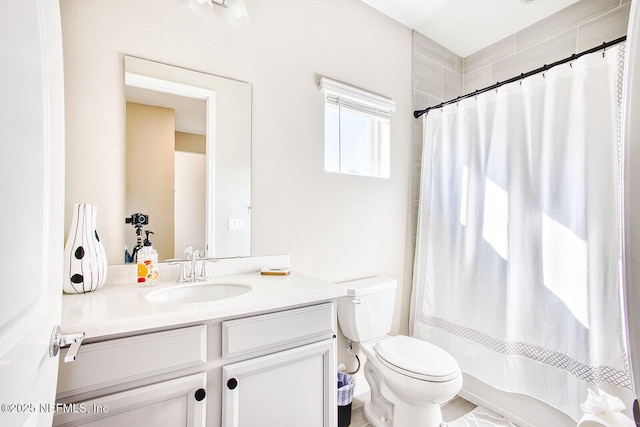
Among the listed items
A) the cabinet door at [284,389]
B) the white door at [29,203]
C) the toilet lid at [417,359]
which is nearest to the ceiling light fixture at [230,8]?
the white door at [29,203]

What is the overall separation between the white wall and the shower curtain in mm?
294

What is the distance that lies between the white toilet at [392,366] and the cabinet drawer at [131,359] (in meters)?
0.92

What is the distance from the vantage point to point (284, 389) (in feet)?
3.45

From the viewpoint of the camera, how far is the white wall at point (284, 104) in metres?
1.17

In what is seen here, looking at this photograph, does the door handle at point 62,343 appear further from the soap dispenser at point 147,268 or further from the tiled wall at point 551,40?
the tiled wall at point 551,40

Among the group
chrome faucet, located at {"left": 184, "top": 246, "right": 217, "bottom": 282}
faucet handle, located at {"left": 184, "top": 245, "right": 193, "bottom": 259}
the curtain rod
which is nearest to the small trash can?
chrome faucet, located at {"left": 184, "top": 246, "right": 217, "bottom": 282}

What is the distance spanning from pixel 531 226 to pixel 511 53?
1.43 m

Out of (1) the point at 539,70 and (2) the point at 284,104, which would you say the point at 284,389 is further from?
(1) the point at 539,70

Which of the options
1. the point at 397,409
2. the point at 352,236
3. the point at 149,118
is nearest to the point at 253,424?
the point at 397,409

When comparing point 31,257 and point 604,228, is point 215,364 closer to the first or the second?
point 31,257

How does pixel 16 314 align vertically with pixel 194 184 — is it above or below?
below

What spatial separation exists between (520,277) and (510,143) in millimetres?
776

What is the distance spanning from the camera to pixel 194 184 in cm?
138

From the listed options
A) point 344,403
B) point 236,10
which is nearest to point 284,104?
point 236,10
